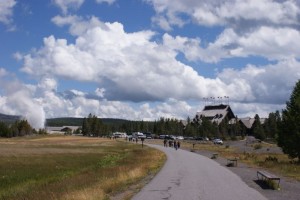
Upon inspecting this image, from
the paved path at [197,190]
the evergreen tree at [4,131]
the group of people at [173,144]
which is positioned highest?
the evergreen tree at [4,131]

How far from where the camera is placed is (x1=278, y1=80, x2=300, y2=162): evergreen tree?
154 feet

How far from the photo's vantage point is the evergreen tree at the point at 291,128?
154 feet

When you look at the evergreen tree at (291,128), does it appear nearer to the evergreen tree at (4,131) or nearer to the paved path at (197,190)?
the paved path at (197,190)

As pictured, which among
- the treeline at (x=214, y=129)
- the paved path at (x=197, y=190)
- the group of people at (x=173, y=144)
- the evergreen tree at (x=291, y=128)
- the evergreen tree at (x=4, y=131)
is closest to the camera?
the paved path at (x=197, y=190)

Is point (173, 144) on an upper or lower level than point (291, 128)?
lower

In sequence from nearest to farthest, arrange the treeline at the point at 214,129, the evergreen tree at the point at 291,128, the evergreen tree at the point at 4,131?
the evergreen tree at the point at 291,128
the treeline at the point at 214,129
the evergreen tree at the point at 4,131

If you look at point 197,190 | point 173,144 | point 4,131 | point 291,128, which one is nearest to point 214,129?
point 173,144

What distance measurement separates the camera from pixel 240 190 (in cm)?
2058

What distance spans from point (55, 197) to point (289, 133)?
1378 inches

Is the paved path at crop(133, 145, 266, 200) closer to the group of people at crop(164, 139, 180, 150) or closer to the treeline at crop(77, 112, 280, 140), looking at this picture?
the group of people at crop(164, 139, 180, 150)

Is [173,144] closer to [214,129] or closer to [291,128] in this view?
[291,128]

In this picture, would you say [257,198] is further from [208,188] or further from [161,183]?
[161,183]

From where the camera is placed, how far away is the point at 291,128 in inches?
1876


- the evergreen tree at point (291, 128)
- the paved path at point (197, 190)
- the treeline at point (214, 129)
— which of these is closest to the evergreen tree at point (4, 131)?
the treeline at point (214, 129)
